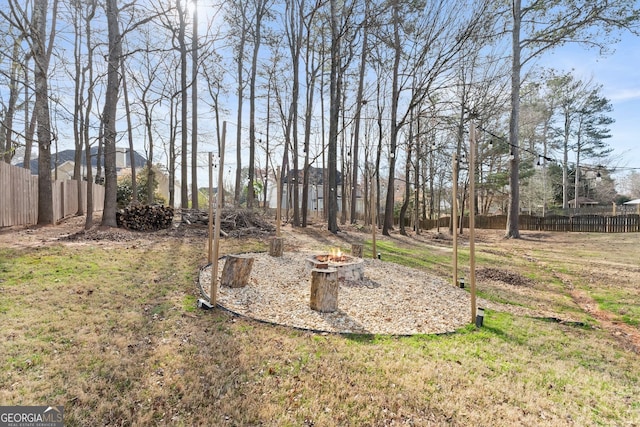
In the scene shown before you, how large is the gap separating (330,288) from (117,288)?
9.43 feet

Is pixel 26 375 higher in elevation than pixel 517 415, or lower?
higher

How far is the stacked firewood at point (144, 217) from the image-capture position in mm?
9312

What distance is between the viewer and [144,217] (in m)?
9.52

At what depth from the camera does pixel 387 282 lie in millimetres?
5723

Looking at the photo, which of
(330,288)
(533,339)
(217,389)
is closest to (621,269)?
(533,339)

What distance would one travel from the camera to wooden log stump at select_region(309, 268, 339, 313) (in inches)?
162

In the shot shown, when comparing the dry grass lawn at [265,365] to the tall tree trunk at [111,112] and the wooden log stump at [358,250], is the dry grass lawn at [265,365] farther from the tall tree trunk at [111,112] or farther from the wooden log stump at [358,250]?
the tall tree trunk at [111,112]

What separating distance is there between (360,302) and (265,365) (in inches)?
85.2

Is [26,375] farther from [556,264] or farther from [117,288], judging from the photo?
[556,264]

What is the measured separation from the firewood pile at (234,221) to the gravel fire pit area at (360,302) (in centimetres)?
372

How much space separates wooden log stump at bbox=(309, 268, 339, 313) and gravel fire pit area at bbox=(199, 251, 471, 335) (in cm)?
9

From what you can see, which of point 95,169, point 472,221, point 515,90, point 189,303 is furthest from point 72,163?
point 472,221

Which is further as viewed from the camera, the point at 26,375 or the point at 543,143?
the point at 543,143

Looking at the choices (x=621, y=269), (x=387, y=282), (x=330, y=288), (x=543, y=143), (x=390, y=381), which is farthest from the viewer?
(x=543, y=143)
